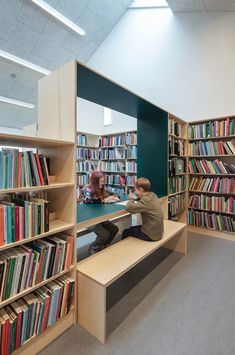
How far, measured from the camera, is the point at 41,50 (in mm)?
5000

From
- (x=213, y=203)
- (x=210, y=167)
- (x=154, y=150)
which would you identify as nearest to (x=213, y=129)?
(x=210, y=167)

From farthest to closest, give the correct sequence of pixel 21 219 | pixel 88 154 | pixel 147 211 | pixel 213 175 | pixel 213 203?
pixel 88 154
pixel 213 175
pixel 213 203
pixel 147 211
pixel 21 219

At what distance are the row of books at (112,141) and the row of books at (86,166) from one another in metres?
0.60

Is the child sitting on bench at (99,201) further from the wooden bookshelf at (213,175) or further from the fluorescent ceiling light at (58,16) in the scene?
the fluorescent ceiling light at (58,16)

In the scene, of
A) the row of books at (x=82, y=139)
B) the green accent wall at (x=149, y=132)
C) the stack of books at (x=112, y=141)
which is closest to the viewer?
the green accent wall at (x=149, y=132)

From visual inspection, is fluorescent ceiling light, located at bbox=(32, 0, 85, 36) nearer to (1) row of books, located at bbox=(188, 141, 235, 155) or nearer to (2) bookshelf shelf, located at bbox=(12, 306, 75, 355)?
(1) row of books, located at bbox=(188, 141, 235, 155)

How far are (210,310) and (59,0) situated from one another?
19.0ft

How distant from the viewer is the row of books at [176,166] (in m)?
3.42

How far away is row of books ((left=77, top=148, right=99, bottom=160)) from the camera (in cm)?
543

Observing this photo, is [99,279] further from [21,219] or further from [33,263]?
[21,219]

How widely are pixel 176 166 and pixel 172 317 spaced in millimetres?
2378

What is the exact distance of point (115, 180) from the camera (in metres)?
5.21

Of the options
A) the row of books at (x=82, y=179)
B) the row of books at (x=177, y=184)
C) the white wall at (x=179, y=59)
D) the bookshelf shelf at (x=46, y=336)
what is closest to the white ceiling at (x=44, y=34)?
the white wall at (x=179, y=59)

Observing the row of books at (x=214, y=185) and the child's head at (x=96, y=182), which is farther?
the row of books at (x=214, y=185)
